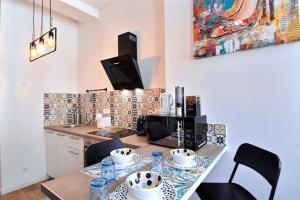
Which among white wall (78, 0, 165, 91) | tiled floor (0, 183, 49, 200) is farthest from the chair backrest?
tiled floor (0, 183, 49, 200)

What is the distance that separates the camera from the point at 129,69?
200 cm

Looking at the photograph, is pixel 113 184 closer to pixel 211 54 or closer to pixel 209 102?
pixel 209 102

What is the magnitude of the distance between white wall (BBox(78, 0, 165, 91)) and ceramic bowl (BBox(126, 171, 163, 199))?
1.34 metres

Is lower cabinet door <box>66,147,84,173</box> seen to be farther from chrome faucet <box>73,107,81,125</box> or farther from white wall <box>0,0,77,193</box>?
chrome faucet <box>73,107,81,125</box>

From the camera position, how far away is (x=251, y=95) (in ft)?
4.14

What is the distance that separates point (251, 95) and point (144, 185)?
1.00 meters

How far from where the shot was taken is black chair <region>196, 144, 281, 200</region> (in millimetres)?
959

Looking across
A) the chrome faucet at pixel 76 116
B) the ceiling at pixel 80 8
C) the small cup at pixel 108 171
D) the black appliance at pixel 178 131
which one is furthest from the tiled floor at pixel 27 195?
the ceiling at pixel 80 8

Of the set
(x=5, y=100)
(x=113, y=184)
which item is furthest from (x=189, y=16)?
(x=5, y=100)

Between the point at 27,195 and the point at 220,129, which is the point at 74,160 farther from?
the point at 220,129

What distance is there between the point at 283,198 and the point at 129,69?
5.66 ft

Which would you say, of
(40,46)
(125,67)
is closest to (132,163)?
(125,67)


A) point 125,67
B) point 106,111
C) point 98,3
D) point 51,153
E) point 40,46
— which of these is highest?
point 98,3

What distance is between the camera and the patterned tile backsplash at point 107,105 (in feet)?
6.97
